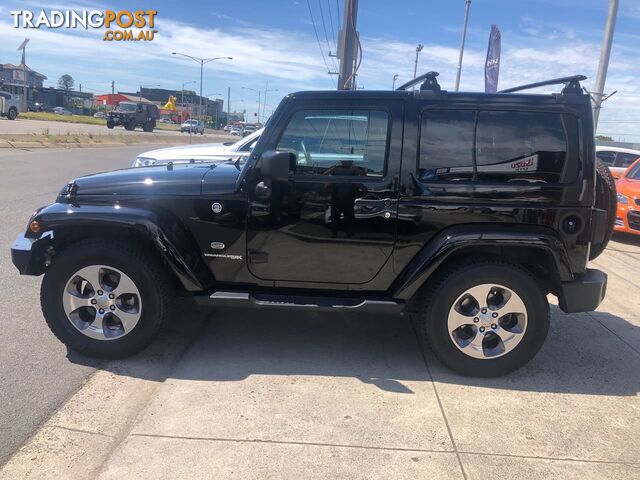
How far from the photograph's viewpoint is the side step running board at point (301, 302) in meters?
3.76

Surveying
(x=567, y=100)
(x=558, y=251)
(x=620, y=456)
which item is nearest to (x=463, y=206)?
(x=558, y=251)

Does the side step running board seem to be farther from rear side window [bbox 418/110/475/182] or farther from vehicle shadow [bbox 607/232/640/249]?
vehicle shadow [bbox 607/232/640/249]

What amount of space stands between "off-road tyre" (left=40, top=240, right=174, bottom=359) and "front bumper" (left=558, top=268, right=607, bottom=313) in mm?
2752

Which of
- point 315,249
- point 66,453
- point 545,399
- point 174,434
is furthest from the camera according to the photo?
point 315,249

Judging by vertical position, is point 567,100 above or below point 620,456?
above

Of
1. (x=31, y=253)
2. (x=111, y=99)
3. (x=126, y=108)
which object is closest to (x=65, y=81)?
(x=111, y=99)

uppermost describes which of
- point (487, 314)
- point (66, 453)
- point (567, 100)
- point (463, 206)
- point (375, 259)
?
point (567, 100)

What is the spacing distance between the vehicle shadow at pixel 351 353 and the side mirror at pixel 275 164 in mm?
1360

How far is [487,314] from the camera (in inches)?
146

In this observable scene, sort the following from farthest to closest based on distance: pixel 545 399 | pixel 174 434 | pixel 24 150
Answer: pixel 24 150 < pixel 545 399 < pixel 174 434

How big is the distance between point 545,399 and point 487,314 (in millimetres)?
645

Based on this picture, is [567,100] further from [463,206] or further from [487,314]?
[487,314]

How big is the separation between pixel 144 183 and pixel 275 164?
1.06m

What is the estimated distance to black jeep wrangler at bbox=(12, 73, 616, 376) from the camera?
11.9ft
